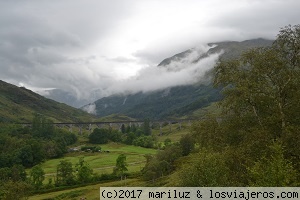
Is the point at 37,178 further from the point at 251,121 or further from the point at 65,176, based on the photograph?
the point at 251,121

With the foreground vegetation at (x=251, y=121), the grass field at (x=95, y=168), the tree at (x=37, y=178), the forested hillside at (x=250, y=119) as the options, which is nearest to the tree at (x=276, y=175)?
the foreground vegetation at (x=251, y=121)

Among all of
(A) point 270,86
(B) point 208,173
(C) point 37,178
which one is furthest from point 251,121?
(C) point 37,178

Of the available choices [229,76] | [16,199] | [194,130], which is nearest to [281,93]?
[229,76]

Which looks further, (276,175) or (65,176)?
(65,176)

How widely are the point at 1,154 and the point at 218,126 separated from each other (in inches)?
6154

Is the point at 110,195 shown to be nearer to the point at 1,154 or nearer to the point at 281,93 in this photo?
the point at 281,93

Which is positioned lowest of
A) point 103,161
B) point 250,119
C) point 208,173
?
point 103,161

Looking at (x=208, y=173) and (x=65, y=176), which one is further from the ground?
(x=208, y=173)

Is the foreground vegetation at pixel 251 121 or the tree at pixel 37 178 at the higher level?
the foreground vegetation at pixel 251 121

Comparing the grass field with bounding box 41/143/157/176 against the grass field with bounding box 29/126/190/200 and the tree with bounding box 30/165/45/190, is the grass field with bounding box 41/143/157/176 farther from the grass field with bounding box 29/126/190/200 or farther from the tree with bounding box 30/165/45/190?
the tree with bounding box 30/165/45/190

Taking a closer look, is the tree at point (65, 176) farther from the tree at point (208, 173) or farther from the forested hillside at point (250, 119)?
the tree at point (208, 173)

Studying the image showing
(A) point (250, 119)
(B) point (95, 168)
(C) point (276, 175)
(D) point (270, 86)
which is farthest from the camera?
(B) point (95, 168)

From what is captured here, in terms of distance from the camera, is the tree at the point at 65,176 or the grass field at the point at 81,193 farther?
the tree at the point at 65,176

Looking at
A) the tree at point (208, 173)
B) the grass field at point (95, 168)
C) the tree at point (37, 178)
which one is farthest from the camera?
the tree at point (37, 178)
